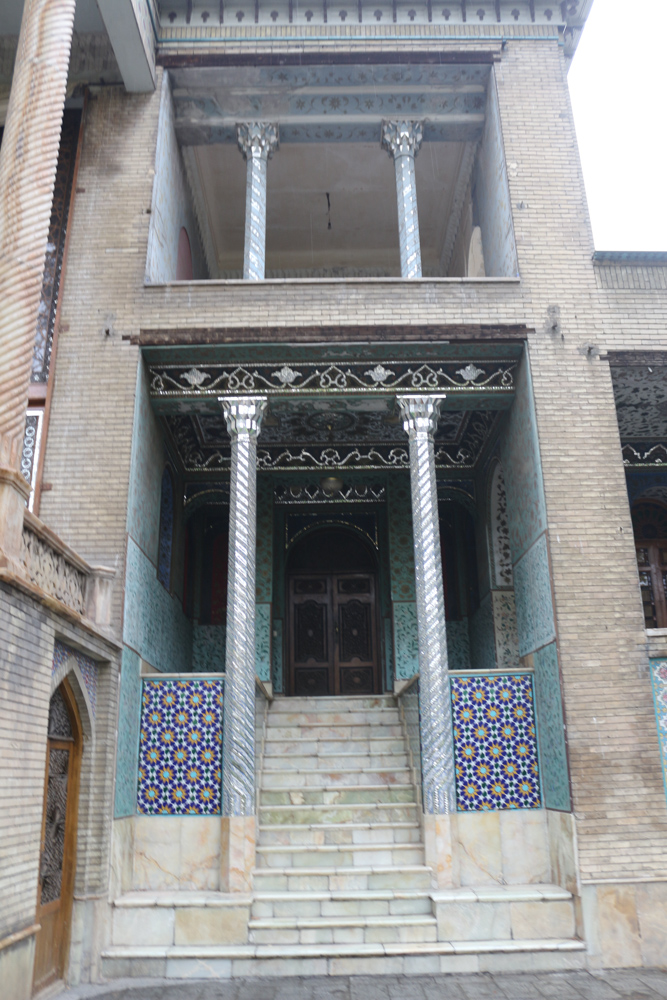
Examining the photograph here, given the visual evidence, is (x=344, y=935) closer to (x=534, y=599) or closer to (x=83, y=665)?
(x=83, y=665)

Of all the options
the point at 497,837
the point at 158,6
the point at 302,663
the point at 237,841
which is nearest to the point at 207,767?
the point at 237,841

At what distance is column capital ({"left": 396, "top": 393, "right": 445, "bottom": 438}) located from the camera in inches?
309

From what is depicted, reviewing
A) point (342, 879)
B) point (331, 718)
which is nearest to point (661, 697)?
point (342, 879)

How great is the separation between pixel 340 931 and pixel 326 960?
23 centimetres

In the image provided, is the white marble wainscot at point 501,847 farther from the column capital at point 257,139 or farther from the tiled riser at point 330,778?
the column capital at point 257,139

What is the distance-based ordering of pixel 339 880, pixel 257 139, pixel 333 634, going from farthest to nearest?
pixel 333 634 → pixel 257 139 → pixel 339 880

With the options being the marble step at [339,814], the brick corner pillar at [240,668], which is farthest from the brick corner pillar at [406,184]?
the marble step at [339,814]

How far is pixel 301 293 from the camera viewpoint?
7.80 metres

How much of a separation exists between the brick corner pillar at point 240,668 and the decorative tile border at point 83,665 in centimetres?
112

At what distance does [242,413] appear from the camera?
7836 mm

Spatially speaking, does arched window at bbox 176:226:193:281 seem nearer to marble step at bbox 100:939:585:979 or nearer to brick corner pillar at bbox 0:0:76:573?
brick corner pillar at bbox 0:0:76:573

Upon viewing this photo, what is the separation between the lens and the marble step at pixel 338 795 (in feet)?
23.8

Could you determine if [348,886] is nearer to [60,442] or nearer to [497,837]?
[497,837]

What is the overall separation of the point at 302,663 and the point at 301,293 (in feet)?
16.1
